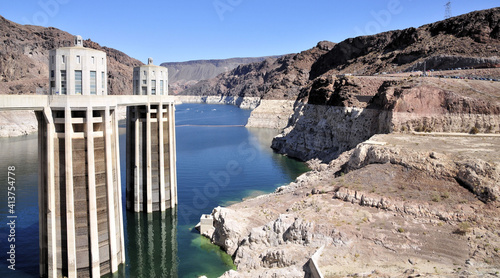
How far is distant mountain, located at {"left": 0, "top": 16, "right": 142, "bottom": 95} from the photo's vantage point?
5039 inches

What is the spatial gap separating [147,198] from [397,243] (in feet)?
73.1

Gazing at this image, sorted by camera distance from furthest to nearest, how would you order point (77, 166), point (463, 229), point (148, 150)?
point (148, 150) < point (77, 166) < point (463, 229)

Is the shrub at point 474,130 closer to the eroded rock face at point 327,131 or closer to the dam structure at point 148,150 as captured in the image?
the eroded rock face at point 327,131

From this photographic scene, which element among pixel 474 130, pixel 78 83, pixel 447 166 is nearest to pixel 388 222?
pixel 447 166

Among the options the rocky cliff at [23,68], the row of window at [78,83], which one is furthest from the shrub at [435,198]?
the rocky cliff at [23,68]

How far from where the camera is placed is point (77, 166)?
74.9 feet

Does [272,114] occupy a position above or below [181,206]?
above

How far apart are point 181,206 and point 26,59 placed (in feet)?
454

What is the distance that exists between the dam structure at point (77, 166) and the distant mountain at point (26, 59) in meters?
93.2

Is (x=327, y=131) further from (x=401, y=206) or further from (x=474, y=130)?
(x=401, y=206)

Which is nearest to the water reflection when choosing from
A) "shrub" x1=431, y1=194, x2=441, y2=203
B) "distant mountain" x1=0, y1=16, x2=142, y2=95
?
"shrub" x1=431, y1=194, x2=441, y2=203

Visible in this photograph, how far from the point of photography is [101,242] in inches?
949

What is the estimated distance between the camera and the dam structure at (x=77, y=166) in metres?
22.3

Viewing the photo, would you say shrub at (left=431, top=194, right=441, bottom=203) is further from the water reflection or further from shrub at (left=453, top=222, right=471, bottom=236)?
the water reflection
